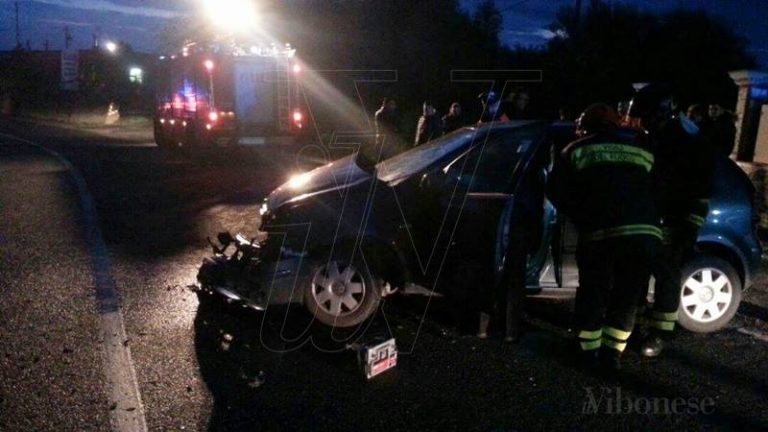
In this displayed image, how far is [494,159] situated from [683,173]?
1.25 meters

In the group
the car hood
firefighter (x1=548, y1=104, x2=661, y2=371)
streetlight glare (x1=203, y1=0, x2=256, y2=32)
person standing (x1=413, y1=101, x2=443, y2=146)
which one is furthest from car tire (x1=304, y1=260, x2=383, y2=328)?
streetlight glare (x1=203, y1=0, x2=256, y2=32)

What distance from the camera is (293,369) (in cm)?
434

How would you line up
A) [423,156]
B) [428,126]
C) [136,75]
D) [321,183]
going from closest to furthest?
[321,183]
[423,156]
[428,126]
[136,75]

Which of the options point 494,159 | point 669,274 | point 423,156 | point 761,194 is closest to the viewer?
point 669,274

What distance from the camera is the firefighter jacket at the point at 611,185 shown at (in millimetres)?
4090

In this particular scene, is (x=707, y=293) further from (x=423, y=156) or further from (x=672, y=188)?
(x=423, y=156)

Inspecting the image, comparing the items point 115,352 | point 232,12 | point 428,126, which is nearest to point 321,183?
point 115,352

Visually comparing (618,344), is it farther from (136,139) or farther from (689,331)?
(136,139)

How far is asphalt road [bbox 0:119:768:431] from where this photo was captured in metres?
3.75

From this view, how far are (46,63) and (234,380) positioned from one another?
5308 centimetres

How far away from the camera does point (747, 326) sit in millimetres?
5273

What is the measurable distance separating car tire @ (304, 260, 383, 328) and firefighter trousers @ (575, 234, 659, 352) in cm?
140

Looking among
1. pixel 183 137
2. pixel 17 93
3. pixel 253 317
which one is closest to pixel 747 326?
pixel 253 317

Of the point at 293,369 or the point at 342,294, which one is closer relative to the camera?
the point at 293,369
